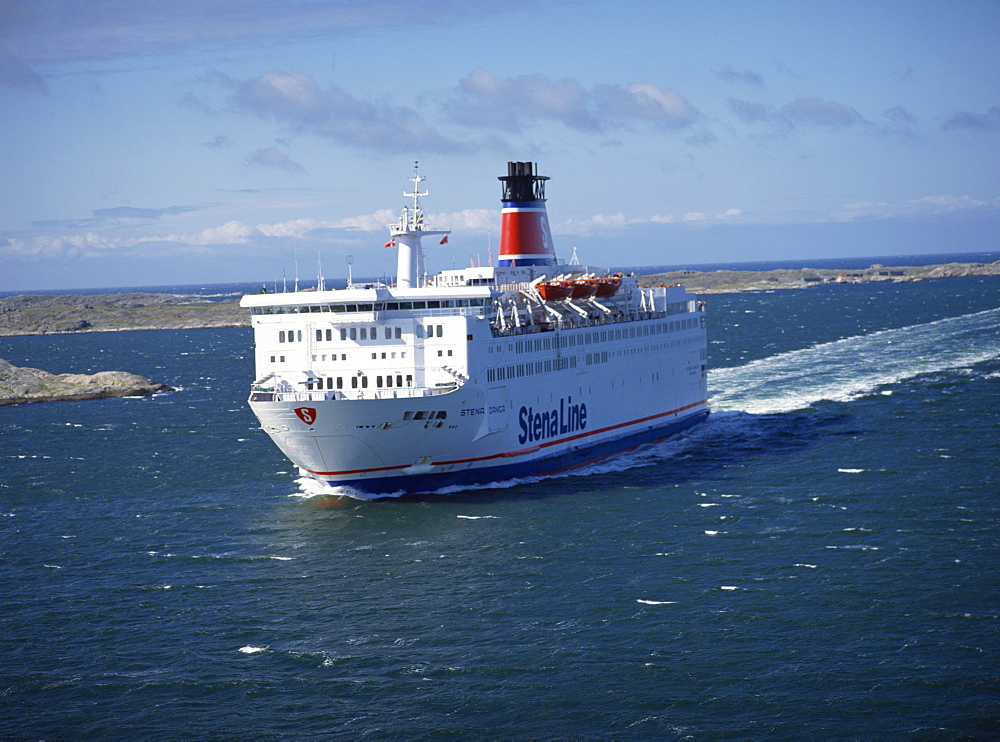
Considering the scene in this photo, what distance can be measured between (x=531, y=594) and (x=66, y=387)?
60262 mm

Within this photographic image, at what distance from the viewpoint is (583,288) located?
50094 millimetres

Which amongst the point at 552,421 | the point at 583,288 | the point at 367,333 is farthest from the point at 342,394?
the point at 583,288

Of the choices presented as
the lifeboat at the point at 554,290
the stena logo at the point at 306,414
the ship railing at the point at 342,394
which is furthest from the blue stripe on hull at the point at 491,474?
the lifeboat at the point at 554,290

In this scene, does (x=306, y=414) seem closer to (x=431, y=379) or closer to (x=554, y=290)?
(x=431, y=379)

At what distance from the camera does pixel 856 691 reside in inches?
893

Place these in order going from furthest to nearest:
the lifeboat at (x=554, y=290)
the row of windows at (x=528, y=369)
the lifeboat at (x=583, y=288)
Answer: the lifeboat at (x=583, y=288) → the lifeboat at (x=554, y=290) → the row of windows at (x=528, y=369)

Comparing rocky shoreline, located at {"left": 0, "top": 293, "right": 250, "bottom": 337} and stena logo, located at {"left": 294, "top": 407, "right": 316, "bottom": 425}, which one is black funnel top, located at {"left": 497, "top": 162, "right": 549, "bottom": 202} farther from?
rocky shoreline, located at {"left": 0, "top": 293, "right": 250, "bottom": 337}

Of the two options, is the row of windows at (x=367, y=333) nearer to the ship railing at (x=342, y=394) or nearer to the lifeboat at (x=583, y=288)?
the ship railing at (x=342, y=394)

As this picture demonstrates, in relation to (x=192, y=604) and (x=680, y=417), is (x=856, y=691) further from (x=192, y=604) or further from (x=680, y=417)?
(x=680, y=417)

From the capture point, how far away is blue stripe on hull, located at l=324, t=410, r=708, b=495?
3944cm

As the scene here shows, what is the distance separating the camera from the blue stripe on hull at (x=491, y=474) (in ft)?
129

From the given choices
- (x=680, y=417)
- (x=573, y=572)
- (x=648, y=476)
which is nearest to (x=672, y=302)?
(x=680, y=417)

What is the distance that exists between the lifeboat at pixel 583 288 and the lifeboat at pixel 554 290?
1.25 feet

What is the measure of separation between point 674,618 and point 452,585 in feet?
21.6
